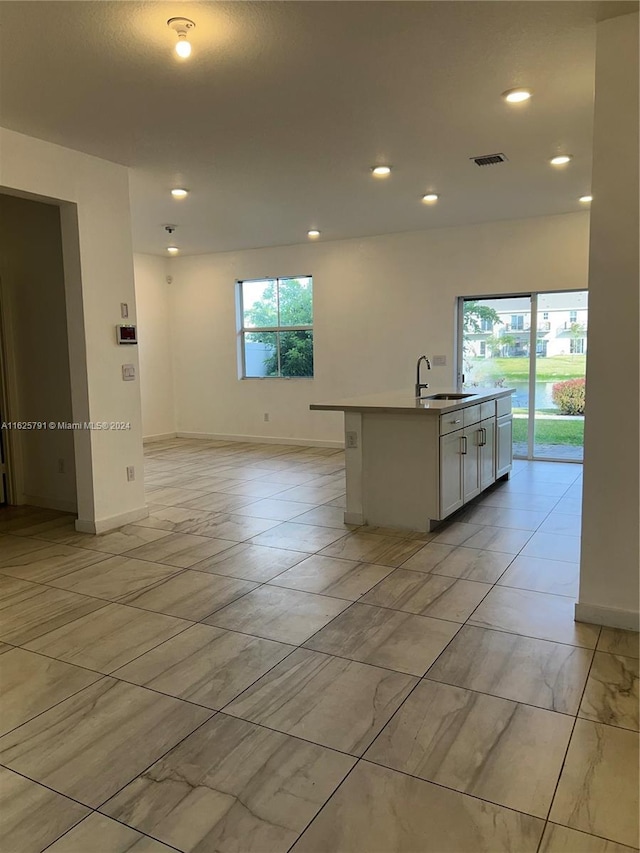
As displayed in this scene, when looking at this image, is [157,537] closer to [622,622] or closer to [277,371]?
[622,622]

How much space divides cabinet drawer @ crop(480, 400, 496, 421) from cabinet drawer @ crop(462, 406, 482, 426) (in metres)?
0.08

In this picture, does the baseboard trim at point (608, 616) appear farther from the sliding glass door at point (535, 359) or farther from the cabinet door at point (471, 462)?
the sliding glass door at point (535, 359)

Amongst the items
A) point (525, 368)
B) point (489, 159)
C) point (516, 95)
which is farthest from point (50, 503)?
point (525, 368)

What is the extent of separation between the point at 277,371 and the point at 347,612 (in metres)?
6.00

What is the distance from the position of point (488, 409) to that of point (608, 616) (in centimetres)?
266

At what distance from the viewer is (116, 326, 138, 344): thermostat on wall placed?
456cm

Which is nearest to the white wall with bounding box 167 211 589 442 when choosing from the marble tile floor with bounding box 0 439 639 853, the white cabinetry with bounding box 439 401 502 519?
the white cabinetry with bounding box 439 401 502 519

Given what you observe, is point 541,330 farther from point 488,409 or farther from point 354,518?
point 354,518

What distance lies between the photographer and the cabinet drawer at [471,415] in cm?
466

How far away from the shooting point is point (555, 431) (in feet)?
23.1

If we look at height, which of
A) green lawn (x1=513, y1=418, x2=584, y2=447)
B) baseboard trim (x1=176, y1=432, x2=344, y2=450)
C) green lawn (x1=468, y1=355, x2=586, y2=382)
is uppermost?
green lawn (x1=468, y1=355, x2=586, y2=382)

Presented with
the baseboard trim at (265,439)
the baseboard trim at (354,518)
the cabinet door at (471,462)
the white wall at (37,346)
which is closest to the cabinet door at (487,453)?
the cabinet door at (471,462)

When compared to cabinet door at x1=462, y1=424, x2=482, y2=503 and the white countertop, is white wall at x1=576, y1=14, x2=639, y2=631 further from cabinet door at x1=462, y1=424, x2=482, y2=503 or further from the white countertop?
cabinet door at x1=462, y1=424, x2=482, y2=503

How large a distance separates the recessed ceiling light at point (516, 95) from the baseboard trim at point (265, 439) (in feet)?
17.0
